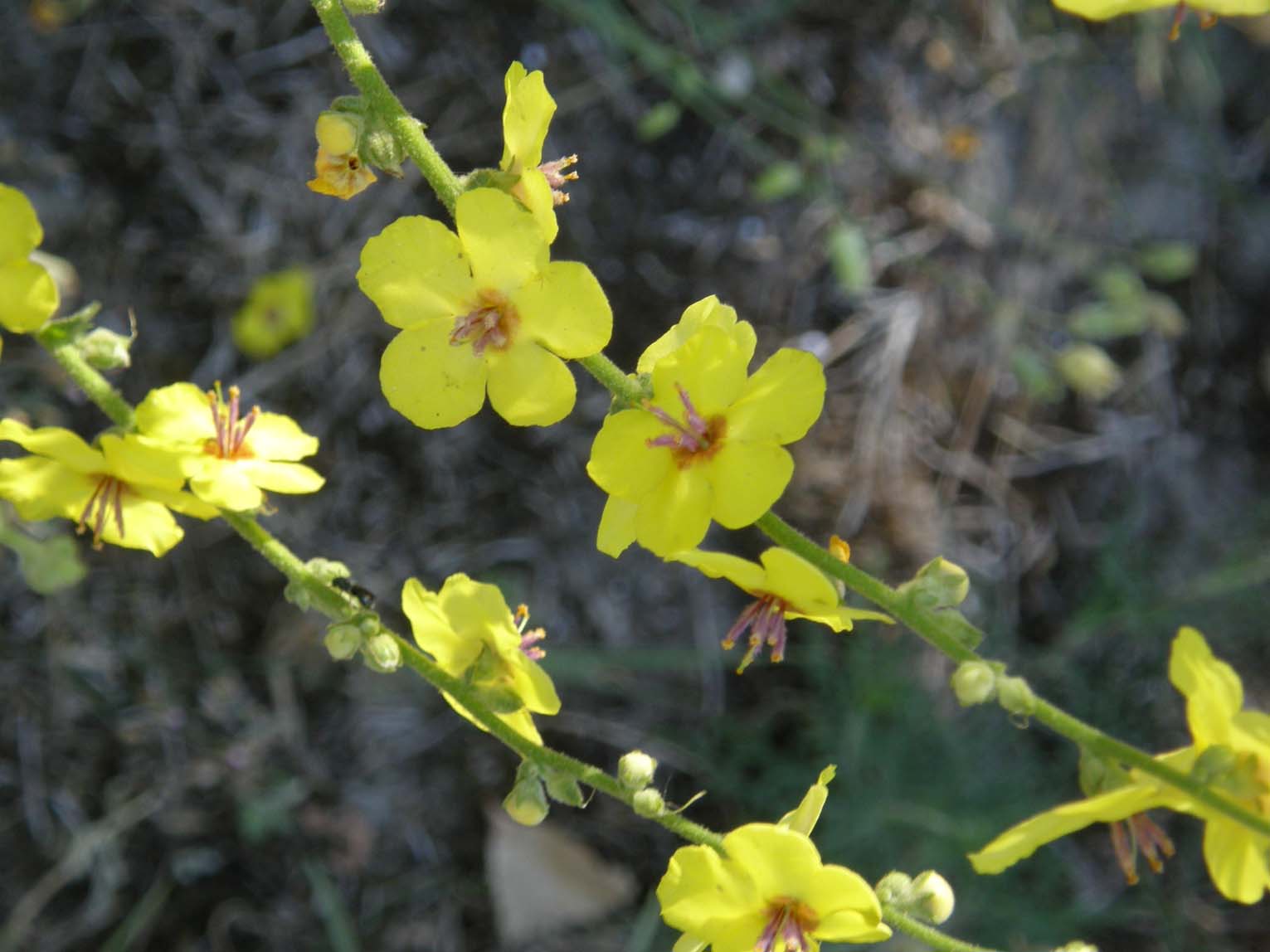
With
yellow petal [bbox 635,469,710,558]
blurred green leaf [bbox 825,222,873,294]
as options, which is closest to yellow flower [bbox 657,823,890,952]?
yellow petal [bbox 635,469,710,558]

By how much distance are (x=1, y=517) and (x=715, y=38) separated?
2.54 metres

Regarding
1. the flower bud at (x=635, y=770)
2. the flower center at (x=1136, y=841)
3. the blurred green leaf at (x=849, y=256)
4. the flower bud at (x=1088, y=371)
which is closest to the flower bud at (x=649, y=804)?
the flower bud at (x=635, y=770)

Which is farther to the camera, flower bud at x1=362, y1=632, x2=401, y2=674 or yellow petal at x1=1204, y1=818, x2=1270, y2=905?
yellow petal at x1=1204, y1=818, x2=1270, y2=905

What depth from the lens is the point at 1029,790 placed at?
3865 mm

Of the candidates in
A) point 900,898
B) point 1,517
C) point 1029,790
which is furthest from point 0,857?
point 1029,790

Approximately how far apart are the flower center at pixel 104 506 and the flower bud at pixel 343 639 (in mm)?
526

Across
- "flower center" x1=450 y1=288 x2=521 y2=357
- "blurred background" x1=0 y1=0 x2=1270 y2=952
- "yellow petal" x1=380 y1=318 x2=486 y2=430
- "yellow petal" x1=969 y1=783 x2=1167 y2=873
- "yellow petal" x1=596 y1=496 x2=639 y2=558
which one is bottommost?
"blurred background" x1=0 y1=0 x2=1270 y2=952

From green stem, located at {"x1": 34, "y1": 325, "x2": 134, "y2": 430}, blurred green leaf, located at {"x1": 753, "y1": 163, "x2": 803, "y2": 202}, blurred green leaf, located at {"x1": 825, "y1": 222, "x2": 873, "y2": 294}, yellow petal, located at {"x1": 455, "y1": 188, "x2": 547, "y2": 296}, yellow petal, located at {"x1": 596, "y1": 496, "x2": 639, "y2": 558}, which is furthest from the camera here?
blurred green leaf, located at {"x1": 825, "y1": 222, "x2": 873, "y2": 294}

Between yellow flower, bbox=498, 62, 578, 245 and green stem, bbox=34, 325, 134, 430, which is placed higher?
yellow flower, bbox=498, 62, 578, 245

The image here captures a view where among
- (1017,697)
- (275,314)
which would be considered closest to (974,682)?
(1017,697)

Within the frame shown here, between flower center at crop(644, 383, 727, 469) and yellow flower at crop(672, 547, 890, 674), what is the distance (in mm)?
167

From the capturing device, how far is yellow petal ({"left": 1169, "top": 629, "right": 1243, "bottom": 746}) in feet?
7.58

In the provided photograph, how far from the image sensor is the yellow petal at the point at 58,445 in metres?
2.25

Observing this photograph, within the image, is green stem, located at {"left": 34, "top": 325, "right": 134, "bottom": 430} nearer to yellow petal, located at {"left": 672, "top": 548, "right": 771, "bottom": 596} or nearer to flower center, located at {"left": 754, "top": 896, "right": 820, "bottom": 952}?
yellow petal, located at {"left": 672, "top": 548, "right": 771, "bottom": 596}
